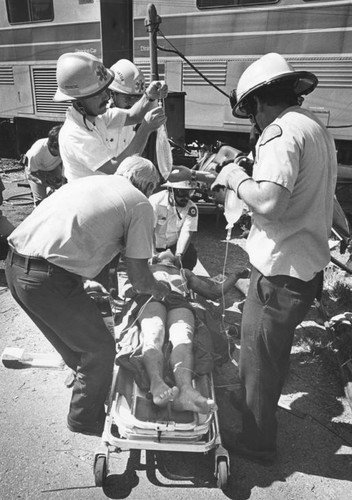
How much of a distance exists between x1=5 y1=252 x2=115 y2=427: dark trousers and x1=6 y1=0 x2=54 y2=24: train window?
702 cm

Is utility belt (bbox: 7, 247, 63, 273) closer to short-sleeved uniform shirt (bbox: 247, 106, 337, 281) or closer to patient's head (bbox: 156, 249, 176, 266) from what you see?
short-sleeved uniform shirt (bbox: 247, 106, 337, 281)

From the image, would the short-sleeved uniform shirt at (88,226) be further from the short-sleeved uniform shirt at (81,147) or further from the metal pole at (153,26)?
the metal pole at (153,26)

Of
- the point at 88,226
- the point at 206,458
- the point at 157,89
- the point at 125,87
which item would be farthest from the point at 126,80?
the point at 206,458

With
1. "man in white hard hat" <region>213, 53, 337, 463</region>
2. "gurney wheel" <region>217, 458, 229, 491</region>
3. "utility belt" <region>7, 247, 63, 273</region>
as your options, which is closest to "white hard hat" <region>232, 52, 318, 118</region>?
"man in white hard hat" <region>213, 53, 337, 463</region>

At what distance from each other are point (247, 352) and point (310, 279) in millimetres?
560

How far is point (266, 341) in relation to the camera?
221cm

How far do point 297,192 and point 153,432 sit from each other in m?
1.42

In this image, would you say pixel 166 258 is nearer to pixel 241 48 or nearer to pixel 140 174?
pixel 140 174

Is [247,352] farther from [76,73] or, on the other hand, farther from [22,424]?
[76,73]

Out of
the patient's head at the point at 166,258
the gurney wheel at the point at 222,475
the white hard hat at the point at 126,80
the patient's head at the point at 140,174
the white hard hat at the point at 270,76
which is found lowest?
the gurney wheel at the point at 222,475

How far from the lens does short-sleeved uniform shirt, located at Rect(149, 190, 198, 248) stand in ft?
13.8

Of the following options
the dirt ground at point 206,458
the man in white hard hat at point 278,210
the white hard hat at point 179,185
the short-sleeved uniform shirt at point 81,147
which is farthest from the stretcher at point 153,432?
the white hard hat at point 179,185

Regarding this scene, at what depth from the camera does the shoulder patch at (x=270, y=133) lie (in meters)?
1.85

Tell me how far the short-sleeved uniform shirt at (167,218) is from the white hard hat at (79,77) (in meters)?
1.44
